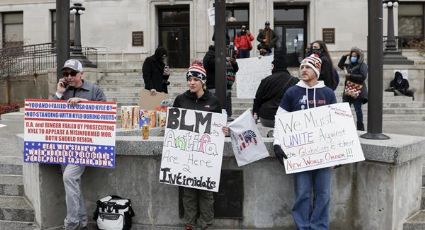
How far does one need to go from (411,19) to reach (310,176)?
26468mm

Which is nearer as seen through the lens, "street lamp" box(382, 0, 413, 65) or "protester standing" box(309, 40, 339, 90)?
"protester standing" box(309, 40, 339, 90)

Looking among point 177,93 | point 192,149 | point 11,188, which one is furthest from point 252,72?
point 177,93

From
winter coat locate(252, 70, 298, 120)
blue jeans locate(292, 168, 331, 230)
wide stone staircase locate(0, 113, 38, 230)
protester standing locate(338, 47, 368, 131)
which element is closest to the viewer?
blue jeans locate(292, 168, 331, 230)

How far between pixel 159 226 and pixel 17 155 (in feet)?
13.3

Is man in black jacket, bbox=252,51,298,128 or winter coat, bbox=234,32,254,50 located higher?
winter coat, bbox=234,32,254,50

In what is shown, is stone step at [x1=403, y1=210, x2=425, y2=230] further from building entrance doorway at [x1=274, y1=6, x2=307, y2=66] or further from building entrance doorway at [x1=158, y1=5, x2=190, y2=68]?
building entrance doorway at [x1=158, y1=5, x2=190, y2=68]

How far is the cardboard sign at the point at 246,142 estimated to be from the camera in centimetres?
586

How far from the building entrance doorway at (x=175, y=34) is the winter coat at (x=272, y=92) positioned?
22502 mm

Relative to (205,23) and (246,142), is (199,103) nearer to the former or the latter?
(246,142)

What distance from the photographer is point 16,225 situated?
657 centimetres

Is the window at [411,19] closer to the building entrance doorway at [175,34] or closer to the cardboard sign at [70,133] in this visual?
the building entrance doorway at [175,34]

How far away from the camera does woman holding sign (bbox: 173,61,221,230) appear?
5.84 m

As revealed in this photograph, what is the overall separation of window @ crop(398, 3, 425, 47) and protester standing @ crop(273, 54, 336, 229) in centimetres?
2562

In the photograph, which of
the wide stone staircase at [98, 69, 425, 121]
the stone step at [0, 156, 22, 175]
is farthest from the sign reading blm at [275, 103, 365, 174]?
the wide stone staircase at [98, 69, 425, 121]
